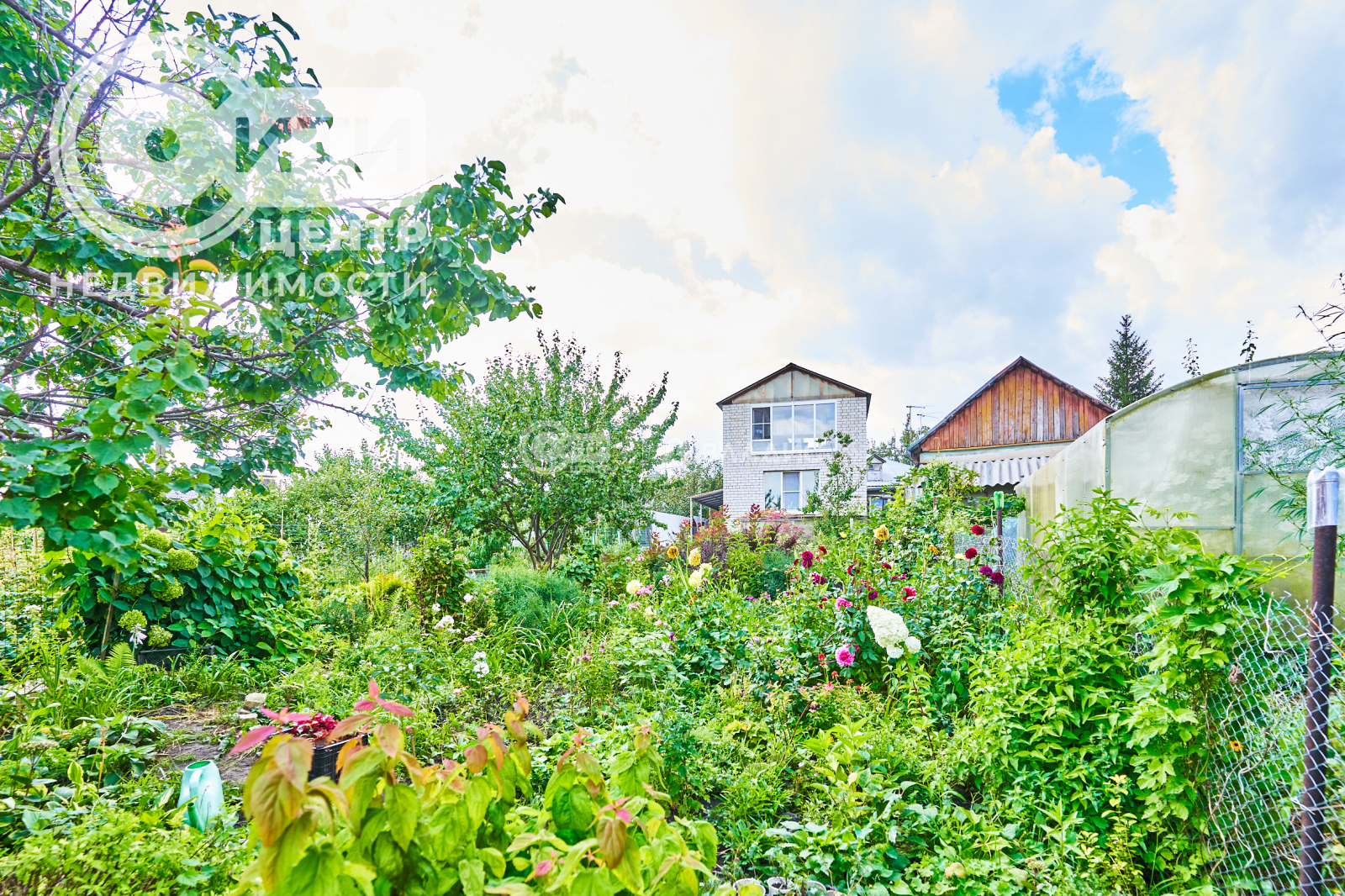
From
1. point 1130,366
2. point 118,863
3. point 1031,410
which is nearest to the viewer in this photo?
point 118,863

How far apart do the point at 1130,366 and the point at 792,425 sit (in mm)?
19270

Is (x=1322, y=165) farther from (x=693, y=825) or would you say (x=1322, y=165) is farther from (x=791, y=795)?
(x=693, y=825)

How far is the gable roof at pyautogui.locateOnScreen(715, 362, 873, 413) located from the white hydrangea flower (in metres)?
14.8

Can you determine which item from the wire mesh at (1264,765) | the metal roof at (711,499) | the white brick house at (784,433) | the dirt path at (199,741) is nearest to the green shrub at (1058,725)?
the wire mesh at (1264,765)

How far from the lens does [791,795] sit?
261 cm

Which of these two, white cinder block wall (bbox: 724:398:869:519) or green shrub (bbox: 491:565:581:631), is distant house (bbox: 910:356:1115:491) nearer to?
white cinder block wall (bbox: 724:398:869:519)

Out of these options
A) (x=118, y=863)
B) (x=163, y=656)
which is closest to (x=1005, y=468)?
(x=163, y=656)

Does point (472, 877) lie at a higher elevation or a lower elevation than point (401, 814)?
lower

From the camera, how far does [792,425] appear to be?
1812 centimetres

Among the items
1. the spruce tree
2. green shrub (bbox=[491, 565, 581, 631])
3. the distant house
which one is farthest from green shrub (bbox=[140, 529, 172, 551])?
the spruce tree

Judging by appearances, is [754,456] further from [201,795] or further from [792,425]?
[201,795]

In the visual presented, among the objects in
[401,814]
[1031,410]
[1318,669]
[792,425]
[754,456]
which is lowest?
[1318,669]

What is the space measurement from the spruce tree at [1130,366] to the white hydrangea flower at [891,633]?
94.2ft

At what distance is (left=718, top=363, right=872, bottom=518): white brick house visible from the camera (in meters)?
17.5
